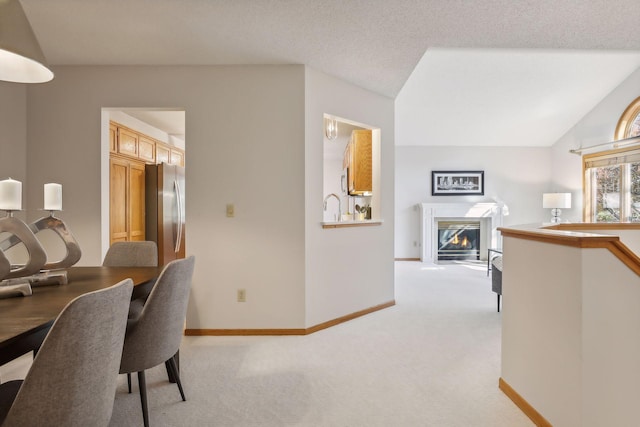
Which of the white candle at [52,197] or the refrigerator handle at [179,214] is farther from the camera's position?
the refrigerator handle at [179,214]

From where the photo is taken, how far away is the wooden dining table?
47.2 inches

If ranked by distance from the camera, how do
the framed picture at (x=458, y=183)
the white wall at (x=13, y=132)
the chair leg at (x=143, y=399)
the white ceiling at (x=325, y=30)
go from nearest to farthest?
the chair leg at (x=143, y=399) < the white ceiling at (x=325, y=30) < the white wall at (x=13, y=132) < the framed picture at (x=458, y=183)

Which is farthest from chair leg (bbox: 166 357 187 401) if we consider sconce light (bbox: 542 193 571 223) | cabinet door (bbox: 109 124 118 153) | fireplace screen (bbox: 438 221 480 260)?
sconce light (bbox: 542 193 571 223)

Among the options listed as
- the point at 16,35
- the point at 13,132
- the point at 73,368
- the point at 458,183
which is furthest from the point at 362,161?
the point at 458,183

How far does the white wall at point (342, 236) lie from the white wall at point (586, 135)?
450cm

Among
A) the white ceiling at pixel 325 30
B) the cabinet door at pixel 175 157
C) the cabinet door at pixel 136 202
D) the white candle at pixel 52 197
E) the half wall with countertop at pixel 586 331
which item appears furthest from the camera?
the cabinet door at pixel 175 157

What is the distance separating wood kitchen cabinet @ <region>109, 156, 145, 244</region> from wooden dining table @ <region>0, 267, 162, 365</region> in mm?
1932

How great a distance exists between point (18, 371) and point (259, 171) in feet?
7.29

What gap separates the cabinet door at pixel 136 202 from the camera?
14.2 ft

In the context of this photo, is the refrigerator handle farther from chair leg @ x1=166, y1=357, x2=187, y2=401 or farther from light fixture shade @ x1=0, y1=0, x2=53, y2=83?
light fixture shade @ x1=0, y1=0, x2=53, y2=83

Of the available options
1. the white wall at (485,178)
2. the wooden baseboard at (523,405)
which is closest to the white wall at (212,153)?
the wooden baseboard at (523,405)

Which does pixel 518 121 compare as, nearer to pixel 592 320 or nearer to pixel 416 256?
pixel 416 256

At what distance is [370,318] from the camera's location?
3.74 meters

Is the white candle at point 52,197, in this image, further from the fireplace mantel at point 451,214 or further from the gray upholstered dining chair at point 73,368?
the fireplace mantel at point 451,214
